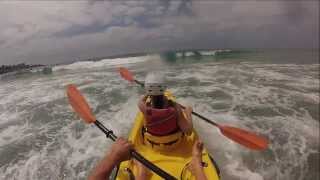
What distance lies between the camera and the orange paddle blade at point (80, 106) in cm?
407

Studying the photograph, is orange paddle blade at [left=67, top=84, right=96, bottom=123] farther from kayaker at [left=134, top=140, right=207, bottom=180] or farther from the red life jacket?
kayaker at [left=134, top=140, right=207, bottom=180]

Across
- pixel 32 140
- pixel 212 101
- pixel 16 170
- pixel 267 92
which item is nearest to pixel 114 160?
pixel 16 170

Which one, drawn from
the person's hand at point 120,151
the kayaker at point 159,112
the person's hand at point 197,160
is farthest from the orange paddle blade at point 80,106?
the person's hand at point 120,151

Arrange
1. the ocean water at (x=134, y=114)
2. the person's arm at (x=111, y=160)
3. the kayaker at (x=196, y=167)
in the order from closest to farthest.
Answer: the person's arm at (x=111, y=160)
the kayaker at (x=196, y=167)
the ocean water at (x=134, y=114)

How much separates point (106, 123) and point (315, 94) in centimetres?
713

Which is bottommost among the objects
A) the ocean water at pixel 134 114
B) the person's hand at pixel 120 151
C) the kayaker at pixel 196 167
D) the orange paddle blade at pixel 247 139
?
the ocean water at pixel 134 114

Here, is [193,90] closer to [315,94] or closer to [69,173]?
[315,94]

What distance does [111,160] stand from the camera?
1.86 metres

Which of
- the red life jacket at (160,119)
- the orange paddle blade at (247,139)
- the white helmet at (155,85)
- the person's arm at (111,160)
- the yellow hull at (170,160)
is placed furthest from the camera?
the orange paddle blade at (247,139)

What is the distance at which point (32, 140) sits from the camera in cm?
586

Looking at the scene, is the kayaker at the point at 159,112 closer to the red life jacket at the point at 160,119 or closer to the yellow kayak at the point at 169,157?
the red life jacket at the point at 160,119

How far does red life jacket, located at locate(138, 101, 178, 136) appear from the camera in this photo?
315cm

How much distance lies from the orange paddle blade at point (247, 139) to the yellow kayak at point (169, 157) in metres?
0.88

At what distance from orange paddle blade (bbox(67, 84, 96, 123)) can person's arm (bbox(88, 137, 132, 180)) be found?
215 centimetres
